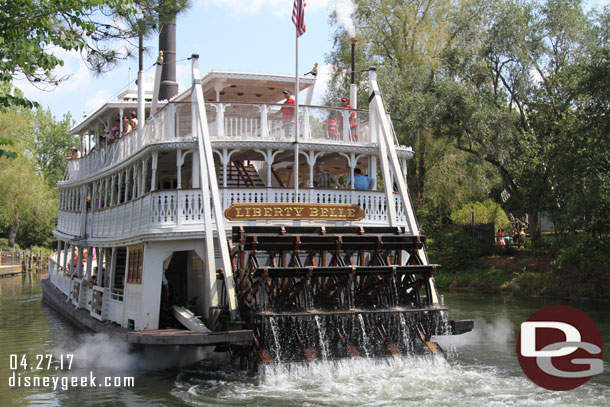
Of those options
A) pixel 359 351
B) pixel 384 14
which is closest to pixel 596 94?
pixel 384 14

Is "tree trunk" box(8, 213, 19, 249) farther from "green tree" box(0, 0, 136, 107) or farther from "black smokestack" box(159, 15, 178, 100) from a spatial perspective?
"green tree" box(0, 0, 136, 107)

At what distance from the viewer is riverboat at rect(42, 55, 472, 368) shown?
11500 millimetres

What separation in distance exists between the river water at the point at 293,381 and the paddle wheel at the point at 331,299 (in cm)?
41

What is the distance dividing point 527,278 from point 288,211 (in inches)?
623

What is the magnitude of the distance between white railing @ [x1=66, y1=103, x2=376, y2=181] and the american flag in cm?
157

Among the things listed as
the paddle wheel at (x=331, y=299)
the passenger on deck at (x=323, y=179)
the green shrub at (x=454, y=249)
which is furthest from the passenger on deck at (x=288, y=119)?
the green shrub at (x=454, y=249)

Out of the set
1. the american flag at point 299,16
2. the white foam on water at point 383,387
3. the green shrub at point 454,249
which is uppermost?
the american flag at point 299,16

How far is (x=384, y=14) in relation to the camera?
30.4 metres

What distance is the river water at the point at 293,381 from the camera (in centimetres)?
959

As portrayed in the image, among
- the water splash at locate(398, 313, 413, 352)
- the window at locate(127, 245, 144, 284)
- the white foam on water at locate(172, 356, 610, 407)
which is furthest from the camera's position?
the window at locate(127, 245, 144, 284)

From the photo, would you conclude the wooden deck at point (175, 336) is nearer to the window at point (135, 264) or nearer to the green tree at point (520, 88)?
the window at point (135, 264)

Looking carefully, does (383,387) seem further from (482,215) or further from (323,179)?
(482,215)

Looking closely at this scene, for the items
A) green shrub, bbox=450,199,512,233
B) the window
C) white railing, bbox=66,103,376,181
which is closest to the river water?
the window

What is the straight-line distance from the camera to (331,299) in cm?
1280
